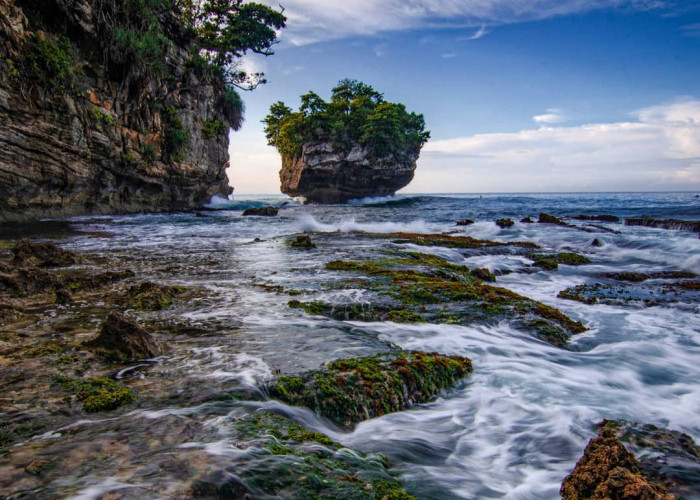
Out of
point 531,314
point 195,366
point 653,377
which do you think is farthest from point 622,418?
point 195,366

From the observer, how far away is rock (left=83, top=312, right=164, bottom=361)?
10.7 ft

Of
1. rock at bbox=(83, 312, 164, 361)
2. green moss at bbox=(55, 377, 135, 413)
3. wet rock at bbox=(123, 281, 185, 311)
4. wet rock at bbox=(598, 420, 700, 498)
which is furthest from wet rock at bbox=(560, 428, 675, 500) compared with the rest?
wet rock at bbox=(123, 281, 185, 311)

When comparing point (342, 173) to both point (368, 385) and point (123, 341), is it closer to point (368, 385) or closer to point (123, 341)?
point (123, 341)

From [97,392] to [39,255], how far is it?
631 centimetres

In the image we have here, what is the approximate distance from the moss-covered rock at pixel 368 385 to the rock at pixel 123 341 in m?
1.32

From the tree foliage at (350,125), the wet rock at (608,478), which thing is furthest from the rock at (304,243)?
the tree foliage at (350,125)

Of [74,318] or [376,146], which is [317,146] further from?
[74,318]

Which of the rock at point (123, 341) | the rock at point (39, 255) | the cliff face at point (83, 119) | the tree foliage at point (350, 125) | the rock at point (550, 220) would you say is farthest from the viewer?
the tree foliage at point (350, 125)

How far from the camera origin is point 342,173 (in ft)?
162

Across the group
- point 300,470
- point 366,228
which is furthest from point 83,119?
point 300,470

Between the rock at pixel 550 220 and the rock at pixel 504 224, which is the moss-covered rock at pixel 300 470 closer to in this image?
the rock at pixel 504 224

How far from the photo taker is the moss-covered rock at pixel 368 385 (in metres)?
2.82

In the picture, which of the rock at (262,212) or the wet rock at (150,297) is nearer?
the wet rock at (150,297)

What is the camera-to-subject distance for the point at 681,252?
11.3m
